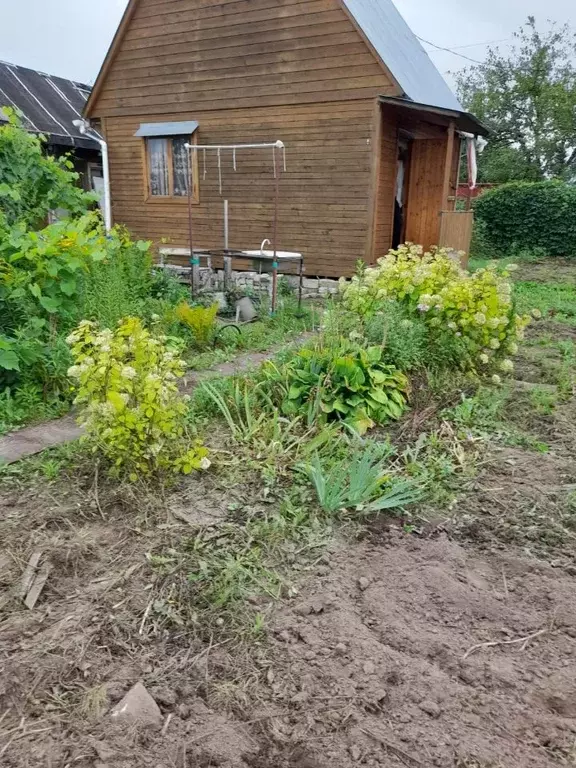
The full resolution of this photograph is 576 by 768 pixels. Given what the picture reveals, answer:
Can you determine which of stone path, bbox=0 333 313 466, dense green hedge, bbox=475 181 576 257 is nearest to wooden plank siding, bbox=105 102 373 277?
stone path, bbox=0 333 313 466

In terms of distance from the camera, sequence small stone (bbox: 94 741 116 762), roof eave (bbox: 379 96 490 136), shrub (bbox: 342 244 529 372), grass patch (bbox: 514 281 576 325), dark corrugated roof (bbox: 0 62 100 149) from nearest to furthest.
A: small stone (bbox: 94 741 116 762) < shrub (bbox: 342 244 529 372) < grass patch (bbox: 514 281 576 325) < roof eave (bbox: 379 96 490 136) < dark corrugated roof (bbox: 0 62 100 149)

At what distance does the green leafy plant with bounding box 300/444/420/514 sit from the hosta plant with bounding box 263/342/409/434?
63cm

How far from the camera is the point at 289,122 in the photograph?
9352 millimetres

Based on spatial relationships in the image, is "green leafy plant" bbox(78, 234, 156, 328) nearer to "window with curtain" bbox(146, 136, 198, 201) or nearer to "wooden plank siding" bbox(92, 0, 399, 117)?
"window with curtain" bbox(146, 136, 198, 201)

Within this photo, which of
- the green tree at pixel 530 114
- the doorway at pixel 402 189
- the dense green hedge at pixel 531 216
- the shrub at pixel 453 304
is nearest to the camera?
the shrub at pixel 453 304

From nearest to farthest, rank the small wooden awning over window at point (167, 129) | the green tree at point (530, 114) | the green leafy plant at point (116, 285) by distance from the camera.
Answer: the green leafy plant at point (116, 285), the small wooden awning over window at point (167, 129), the green tree at point (530, 114)

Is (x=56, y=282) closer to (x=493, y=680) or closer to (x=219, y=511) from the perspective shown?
(x=219, y=511)

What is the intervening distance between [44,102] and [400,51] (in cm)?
904

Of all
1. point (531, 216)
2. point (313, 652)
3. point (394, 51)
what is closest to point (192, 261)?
point (394, 51)

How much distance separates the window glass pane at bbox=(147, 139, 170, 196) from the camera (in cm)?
1077

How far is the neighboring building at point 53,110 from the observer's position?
42.2 feet

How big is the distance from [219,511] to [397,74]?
8129 mm

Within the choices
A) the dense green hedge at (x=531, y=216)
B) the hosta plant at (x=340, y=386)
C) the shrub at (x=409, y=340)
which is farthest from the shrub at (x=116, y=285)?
the dense green hedge at (x=531, y=216)

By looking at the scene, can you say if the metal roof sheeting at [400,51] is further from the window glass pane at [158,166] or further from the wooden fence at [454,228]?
the window glass pane at [158,166]
